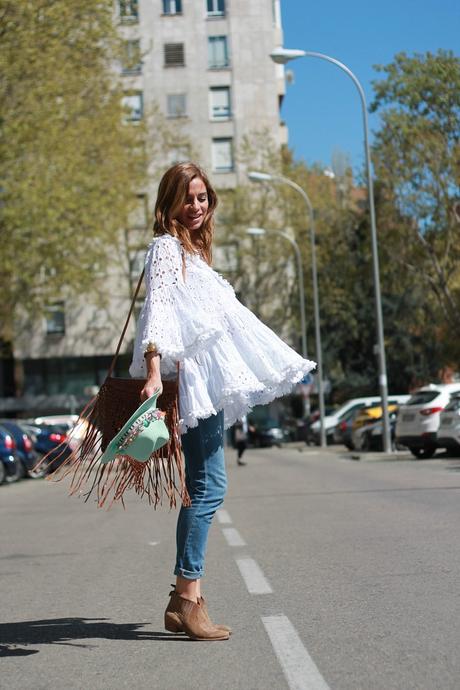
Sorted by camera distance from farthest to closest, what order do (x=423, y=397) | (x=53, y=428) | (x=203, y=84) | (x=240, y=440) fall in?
(x=203, y=84) → (x=53, y=428) → (x=240, y=440) → (x=423, y=397)

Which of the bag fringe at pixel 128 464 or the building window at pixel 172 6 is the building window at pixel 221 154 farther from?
the bag fringe at pixel 128 464

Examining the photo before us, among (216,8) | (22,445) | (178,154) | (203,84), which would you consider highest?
(216,8)

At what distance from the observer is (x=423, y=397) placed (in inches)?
1109

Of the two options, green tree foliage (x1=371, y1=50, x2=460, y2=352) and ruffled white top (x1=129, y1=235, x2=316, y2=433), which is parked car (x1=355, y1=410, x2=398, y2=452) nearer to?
green tree foliage (x1=371, y1=50, x2=460, y2=352)

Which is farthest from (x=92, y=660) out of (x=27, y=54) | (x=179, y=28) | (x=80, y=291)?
(x=179, y=28)

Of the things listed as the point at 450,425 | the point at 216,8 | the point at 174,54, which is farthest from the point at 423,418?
the point at 216,8

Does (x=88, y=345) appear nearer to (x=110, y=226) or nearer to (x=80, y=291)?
(x=110, y=226)

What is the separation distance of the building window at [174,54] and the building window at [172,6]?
1.72m

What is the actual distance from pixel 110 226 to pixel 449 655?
4083 cm

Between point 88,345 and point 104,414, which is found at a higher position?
point 88,345

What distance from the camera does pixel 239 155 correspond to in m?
64.4

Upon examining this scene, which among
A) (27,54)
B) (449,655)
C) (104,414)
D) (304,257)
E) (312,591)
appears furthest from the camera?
(304,257)

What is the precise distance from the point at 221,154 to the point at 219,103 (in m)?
2.72

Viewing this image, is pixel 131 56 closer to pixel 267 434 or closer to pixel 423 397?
pixel 423 397
